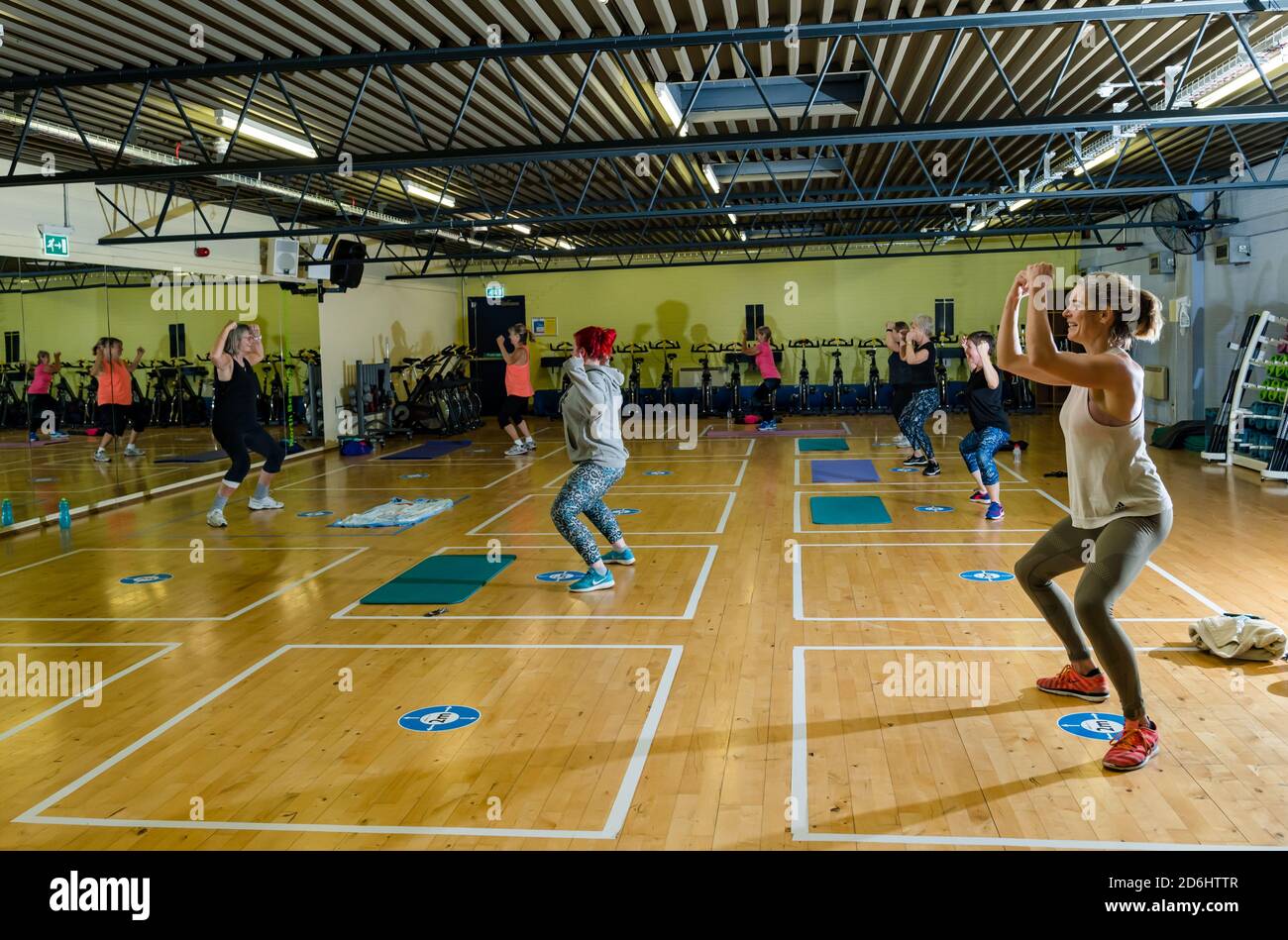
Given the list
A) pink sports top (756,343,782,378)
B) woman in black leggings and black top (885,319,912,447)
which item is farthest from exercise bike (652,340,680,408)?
woman in black leggings and black top (885,319,912,447)

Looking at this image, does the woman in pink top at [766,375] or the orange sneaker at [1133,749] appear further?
the woman in pink top at [766,375]

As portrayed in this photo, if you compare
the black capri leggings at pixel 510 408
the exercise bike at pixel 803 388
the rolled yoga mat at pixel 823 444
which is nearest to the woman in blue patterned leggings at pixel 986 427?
the rolled yoga mat at pixel 823 444

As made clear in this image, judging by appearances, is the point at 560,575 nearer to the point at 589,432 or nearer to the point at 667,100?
the point at 589,432

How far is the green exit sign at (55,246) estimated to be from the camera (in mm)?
9930

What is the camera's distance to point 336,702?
4.41m

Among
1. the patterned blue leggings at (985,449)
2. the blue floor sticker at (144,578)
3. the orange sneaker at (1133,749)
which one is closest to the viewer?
the orange sneaker at (1133,749)

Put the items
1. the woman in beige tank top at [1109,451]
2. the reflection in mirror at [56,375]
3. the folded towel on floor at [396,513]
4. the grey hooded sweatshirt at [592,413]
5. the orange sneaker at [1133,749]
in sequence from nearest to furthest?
the woman in beige tank top at [1109,451]
the orange sneaker at [1133,749]
the grey hooded sweatshirt at [592,413]
the folded towel on floor at [396,513]
the reflection in mirror at [56,375]

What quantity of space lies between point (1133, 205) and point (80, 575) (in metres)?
16.2

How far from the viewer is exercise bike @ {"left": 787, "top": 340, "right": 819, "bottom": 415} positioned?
67.6 ft

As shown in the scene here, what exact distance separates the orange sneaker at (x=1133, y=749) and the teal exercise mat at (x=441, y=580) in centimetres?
371

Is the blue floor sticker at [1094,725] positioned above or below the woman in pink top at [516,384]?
below

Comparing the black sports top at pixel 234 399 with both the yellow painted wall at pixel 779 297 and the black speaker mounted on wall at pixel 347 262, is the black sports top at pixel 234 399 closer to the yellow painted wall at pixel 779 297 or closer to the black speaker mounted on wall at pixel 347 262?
the black speaker mounted on wall at pixel 347 262

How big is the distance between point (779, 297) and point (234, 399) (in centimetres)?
1491

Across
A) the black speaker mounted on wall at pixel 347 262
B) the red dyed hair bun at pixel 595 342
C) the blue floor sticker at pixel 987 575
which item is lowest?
the blue floor sticker at pixel 987 575
